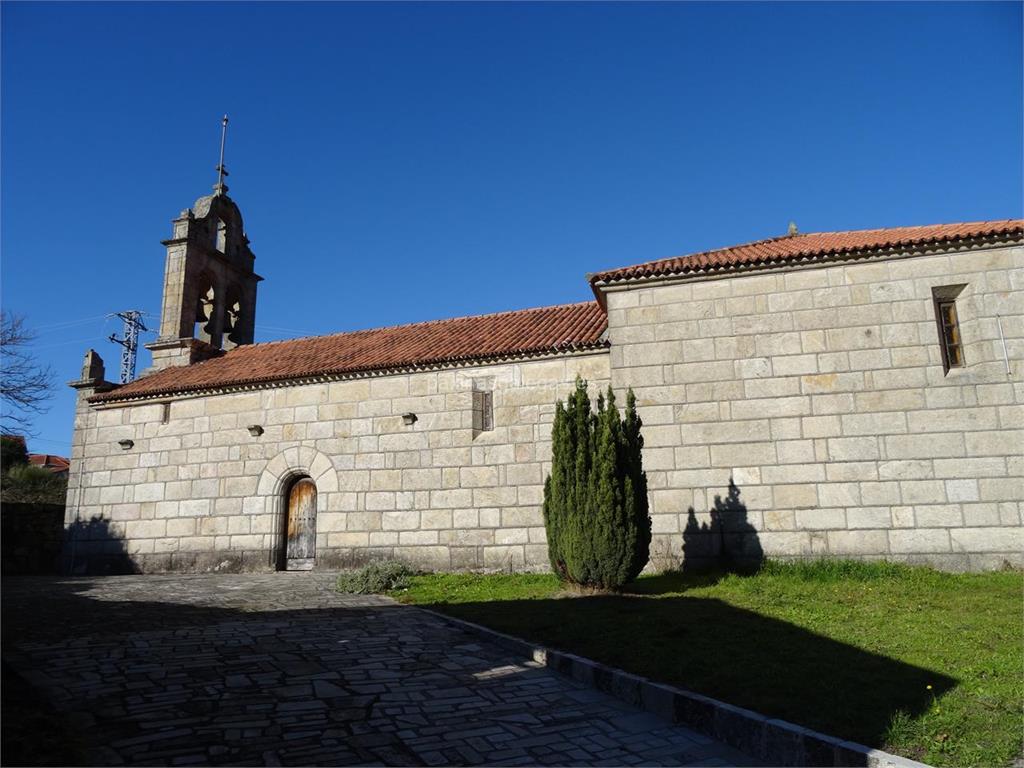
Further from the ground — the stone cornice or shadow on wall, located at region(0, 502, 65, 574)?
the stone cornice

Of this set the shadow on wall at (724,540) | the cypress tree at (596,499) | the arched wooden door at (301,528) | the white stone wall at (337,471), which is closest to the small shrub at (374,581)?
the white stone wall at (337,471)

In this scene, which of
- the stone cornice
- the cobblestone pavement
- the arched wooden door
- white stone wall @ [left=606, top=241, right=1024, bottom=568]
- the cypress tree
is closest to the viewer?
the cobblestone pavement

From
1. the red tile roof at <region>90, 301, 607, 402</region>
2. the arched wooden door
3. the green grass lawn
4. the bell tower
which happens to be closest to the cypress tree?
the green grass lawn

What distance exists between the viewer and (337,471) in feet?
46.8

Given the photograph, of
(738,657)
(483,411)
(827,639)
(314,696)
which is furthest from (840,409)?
(314,696)

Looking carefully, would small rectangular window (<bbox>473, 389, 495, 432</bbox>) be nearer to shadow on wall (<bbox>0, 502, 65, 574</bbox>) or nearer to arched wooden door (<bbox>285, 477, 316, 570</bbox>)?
arched wooden door (<bbox>285, 477, 316, 570</bbox>)

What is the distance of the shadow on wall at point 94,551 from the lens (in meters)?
15.8

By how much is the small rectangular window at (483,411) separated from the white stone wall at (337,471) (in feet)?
0.55

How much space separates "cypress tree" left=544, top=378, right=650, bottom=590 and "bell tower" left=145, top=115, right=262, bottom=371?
13.0m

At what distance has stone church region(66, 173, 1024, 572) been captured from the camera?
1055cm

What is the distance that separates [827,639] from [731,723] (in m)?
2.60

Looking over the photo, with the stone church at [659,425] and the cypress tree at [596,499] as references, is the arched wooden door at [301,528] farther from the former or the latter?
A: the cypress tree at [596,499]

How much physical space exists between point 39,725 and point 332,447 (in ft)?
33.4

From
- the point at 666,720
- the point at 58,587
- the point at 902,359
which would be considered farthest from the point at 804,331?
the point at 58,587
